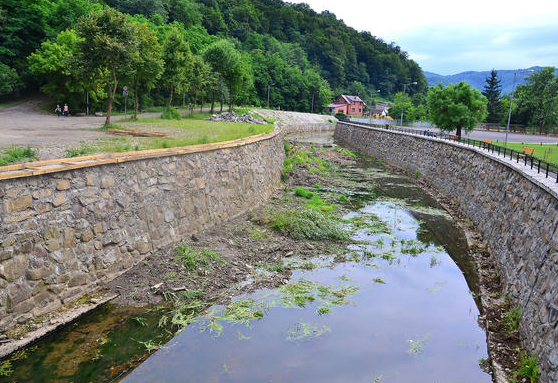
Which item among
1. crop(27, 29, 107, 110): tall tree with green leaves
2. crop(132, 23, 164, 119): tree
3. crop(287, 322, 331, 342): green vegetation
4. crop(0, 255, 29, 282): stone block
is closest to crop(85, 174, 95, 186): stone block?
crop(0, 255, 29, 282): stone block

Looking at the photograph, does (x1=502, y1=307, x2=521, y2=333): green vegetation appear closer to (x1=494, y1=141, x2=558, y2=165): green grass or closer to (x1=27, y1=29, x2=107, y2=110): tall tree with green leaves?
(x1=494, y1=141, x2=558, y2=165): green grass

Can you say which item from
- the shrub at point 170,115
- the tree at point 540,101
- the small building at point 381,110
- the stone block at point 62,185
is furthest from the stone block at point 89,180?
the small building at point 381,110

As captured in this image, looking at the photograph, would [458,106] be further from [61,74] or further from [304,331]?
[61,74]

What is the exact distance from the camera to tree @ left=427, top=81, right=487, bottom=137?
44.6 m

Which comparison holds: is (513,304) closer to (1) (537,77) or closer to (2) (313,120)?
(1) (537,77)

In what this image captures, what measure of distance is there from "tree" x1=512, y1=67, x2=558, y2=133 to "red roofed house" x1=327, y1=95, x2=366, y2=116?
232ft

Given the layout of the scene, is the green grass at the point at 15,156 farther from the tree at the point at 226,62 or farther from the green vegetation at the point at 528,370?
the tree at the point at 226,62

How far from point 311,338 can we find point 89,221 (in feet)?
20.9

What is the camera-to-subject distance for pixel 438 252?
17.0 metres

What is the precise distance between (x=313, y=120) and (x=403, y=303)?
87.9 meters

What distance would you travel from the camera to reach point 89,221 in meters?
10.9

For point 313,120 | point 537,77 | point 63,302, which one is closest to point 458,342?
point 63,302

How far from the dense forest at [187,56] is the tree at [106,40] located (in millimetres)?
69

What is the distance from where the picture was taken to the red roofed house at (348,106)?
463ft
